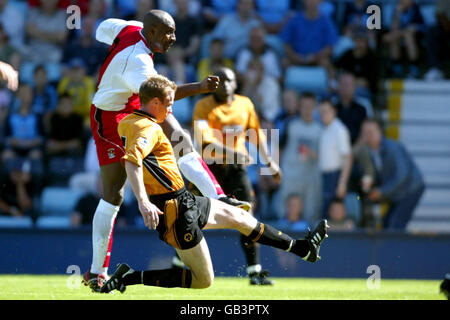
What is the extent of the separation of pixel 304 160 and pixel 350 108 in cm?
121

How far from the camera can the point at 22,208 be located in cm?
1160

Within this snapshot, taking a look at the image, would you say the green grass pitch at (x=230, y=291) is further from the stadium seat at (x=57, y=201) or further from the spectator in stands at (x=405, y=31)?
the spectator in stands at (x=405, y=31)

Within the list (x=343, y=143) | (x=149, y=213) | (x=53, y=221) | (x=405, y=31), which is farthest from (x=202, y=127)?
(x=405, y=31)

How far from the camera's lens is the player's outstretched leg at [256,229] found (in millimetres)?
6328

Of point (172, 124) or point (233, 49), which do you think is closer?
point (172, 124)

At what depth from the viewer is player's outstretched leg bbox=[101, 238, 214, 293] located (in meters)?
6.28

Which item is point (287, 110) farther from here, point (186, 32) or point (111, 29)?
point (111, 29)

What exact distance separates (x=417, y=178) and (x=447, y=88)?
2.80 metres

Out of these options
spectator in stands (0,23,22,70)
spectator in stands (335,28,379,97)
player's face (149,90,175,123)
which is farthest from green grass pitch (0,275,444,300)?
spectator in stands (0,23,22,70)

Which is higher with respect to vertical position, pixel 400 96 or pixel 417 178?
pixel 400 96

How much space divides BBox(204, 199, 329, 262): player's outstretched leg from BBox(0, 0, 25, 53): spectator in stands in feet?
27.9

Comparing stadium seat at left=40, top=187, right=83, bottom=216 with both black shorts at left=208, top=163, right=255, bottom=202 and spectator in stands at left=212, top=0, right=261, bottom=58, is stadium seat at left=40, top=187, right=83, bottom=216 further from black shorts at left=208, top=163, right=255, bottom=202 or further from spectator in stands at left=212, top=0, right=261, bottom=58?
black shorts at left=208, top=163, right=255, bottom=202
